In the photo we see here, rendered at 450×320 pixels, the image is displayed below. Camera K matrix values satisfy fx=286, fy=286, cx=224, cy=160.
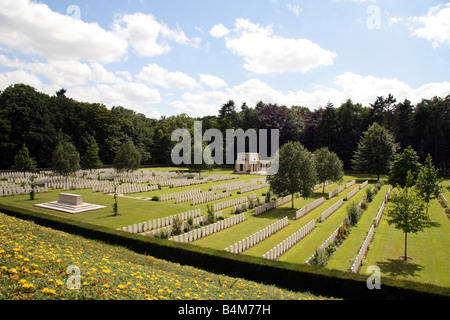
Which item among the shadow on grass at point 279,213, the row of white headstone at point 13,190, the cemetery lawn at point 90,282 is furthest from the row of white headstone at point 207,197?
the cemetery lawn at point 90,282

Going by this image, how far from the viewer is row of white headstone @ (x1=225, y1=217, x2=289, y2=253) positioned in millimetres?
16381

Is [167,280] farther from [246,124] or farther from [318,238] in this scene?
[246,124]

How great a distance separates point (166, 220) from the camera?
21266 millimetres

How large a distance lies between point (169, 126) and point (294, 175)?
200 ft

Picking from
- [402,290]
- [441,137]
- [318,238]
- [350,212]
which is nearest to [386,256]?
[318,238]

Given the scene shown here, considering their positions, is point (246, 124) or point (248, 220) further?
point (246, 124)

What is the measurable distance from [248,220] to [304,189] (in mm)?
8763

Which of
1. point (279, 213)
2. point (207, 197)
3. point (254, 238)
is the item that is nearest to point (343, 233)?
point (254, 238)

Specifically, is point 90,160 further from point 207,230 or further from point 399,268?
point 399,268

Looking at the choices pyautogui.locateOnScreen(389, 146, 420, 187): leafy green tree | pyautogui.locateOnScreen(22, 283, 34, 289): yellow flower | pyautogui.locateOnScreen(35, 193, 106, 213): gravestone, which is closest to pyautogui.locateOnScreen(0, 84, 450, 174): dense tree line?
pyautogui.locateOnScreen(389, 146, 420, 187): leafy green tree

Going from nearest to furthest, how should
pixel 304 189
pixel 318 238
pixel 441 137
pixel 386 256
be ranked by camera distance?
pixel 386 256 → pixel 318 238 → pixel 304 189 → pixel 441 137

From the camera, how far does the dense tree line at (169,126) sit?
55.7 meters

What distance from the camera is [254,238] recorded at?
61.0 feet

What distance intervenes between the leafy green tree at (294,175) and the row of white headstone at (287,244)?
803 cm
